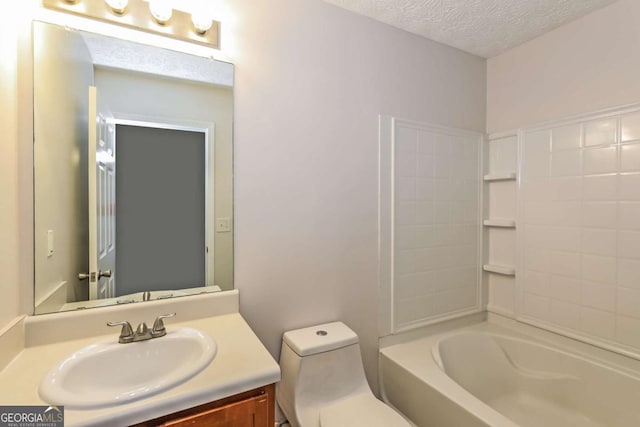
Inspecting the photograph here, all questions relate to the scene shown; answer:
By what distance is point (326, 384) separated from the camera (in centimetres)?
151

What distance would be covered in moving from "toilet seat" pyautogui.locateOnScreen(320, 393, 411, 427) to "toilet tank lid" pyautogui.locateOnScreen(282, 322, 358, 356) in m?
0.27

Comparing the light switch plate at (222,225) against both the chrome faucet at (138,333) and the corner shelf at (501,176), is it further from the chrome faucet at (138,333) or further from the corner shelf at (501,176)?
the corner shelf at (501,176)

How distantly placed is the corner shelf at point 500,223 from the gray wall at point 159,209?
1989mm

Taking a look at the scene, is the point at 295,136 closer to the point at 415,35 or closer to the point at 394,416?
the point at 415,35

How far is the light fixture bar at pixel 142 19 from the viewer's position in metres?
1.19

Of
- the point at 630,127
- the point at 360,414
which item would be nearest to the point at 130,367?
the point at 360,414

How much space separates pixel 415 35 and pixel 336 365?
2.05m

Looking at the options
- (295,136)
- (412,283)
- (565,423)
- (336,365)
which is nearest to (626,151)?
(412,283)

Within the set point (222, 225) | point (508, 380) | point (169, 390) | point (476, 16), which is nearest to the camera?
point (169, 390)

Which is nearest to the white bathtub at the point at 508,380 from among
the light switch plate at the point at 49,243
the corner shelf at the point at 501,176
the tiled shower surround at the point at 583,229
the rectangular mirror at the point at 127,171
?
the tiled shower surround at the point at 583,229

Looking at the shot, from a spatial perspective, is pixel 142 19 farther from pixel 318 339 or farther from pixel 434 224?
pixel 434 224

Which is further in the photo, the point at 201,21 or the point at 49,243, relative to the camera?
the point at 201,21

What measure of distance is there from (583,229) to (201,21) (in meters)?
2.34

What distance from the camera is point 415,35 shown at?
196 cm
